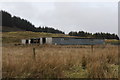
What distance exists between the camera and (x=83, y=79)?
4.47 meters

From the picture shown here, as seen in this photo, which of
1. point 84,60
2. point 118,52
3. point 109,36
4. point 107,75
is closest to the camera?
point 107,75

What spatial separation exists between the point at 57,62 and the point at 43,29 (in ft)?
437

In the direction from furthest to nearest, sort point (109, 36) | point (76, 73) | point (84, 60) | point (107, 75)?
point (109, 36)
point (84, 60)
point (76, 73)
point (107, 75)

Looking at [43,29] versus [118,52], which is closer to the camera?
[118,52]

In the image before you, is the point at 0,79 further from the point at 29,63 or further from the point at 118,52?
the point at 118,52

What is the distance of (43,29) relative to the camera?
13738 cm

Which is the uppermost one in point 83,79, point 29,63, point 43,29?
point 43,29

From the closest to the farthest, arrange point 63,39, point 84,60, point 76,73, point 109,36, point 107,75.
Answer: point 107,75
point 76,73
point 84,60
point 63,39
point 109,36

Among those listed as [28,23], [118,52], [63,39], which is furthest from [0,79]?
[28,23]

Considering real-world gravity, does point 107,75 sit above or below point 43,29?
below

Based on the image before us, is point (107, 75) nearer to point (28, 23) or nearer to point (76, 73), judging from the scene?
point (76, 73)

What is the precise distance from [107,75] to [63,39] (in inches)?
2015

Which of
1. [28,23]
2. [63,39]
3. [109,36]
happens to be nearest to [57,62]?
[63,39]

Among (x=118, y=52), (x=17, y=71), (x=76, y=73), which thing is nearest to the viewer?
(x=17, y=71)
